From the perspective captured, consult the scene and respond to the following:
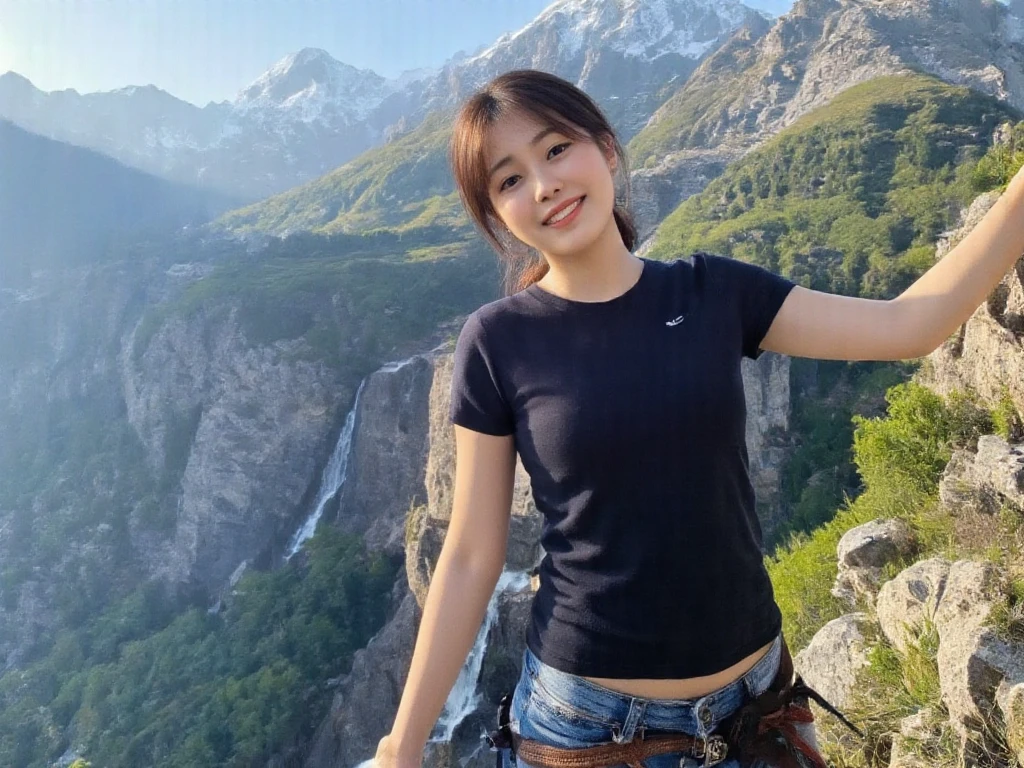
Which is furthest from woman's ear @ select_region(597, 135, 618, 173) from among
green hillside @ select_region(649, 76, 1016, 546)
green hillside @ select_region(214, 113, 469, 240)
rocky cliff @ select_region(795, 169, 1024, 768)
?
green hillside @ select_region(214, 113, 469, 240)

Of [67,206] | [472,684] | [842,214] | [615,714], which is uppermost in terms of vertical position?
[67,206]

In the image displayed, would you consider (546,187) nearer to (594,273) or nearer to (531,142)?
(531,142)

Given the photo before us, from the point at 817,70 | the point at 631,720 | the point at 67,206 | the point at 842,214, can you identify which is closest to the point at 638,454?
the point at 631,720

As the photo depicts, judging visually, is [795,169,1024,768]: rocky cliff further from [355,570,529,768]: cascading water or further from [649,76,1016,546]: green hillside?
[649,76,1016,546]: green hillside

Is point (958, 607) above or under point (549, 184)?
under

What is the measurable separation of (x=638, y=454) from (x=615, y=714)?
76 cm

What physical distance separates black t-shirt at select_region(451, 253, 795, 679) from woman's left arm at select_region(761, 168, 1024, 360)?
0.15 meters

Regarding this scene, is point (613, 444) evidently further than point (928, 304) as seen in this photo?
No

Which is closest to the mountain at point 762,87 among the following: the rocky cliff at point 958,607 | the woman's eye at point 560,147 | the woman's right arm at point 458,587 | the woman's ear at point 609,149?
the rocky cliff at point 958,607

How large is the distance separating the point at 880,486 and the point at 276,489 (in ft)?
168

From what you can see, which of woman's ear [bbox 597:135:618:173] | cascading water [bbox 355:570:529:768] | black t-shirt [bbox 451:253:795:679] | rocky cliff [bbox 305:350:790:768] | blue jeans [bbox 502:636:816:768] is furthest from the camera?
cascading water [bbox 355:570:529:768]

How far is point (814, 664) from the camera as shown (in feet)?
19.8

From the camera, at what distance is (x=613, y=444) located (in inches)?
68.4

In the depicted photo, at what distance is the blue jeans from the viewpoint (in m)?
1.86
